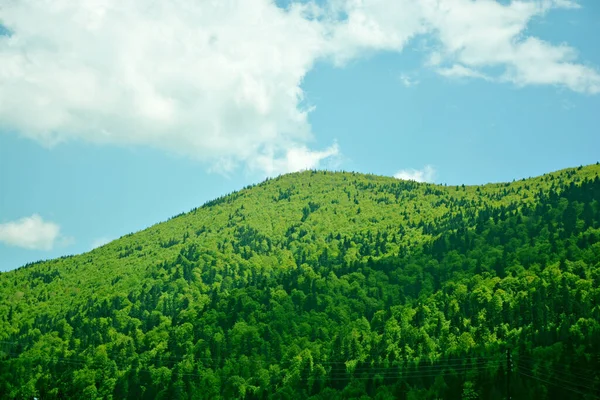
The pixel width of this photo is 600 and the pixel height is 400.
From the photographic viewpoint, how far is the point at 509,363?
235 ft

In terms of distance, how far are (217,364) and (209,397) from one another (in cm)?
2358

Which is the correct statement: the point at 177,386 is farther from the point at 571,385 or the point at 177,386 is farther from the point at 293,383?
the point at 571,385

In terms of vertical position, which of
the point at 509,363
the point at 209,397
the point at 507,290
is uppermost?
the point at 507,290

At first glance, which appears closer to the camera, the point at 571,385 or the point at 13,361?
the point at 571,385

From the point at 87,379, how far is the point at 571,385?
138 m

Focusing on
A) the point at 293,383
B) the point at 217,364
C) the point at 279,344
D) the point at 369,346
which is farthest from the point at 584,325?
the point at 217,364

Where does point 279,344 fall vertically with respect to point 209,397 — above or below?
above

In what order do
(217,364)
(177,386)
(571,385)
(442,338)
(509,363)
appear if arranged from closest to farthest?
(509,363)
(571,385)
(177,386)
(442,338)
(217,364)

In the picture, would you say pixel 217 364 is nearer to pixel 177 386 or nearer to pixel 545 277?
pixel 177 386

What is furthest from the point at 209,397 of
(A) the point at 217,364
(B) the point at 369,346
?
(B) the point at 369,346

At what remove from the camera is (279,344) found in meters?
200

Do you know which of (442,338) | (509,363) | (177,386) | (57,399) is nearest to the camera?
(509,363)

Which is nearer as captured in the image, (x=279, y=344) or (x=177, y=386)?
(x=177, y=386)

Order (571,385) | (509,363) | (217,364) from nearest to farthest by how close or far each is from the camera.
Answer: (509,363) < (571,385) < (217,364)
